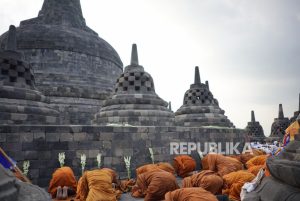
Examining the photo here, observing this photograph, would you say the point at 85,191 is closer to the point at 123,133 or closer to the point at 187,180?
the point at 187,180

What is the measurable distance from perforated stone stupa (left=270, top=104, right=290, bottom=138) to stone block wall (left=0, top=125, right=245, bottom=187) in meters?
24.5

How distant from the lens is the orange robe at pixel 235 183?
6270 millimetres

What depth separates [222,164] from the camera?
8828mm

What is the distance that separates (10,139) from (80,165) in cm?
234

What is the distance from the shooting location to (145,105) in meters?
13.8

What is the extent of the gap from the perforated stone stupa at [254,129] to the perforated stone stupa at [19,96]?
2654 centimetres

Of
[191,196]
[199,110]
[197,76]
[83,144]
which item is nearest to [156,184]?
[191,196]

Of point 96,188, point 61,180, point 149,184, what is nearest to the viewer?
point 96,188

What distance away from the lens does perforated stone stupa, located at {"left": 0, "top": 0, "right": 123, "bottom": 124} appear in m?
19.9

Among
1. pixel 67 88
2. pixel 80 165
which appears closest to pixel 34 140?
pixel 80 165

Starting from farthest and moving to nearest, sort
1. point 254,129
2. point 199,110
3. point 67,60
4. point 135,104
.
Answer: point 254,129 < point 67,60 < point 199,110 < point 135,104

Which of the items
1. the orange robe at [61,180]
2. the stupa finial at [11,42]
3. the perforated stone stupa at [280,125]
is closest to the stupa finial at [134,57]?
the stupa finial at [11,42]

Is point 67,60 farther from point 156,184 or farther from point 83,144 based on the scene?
point 156,184

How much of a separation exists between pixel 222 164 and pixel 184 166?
1.52m
